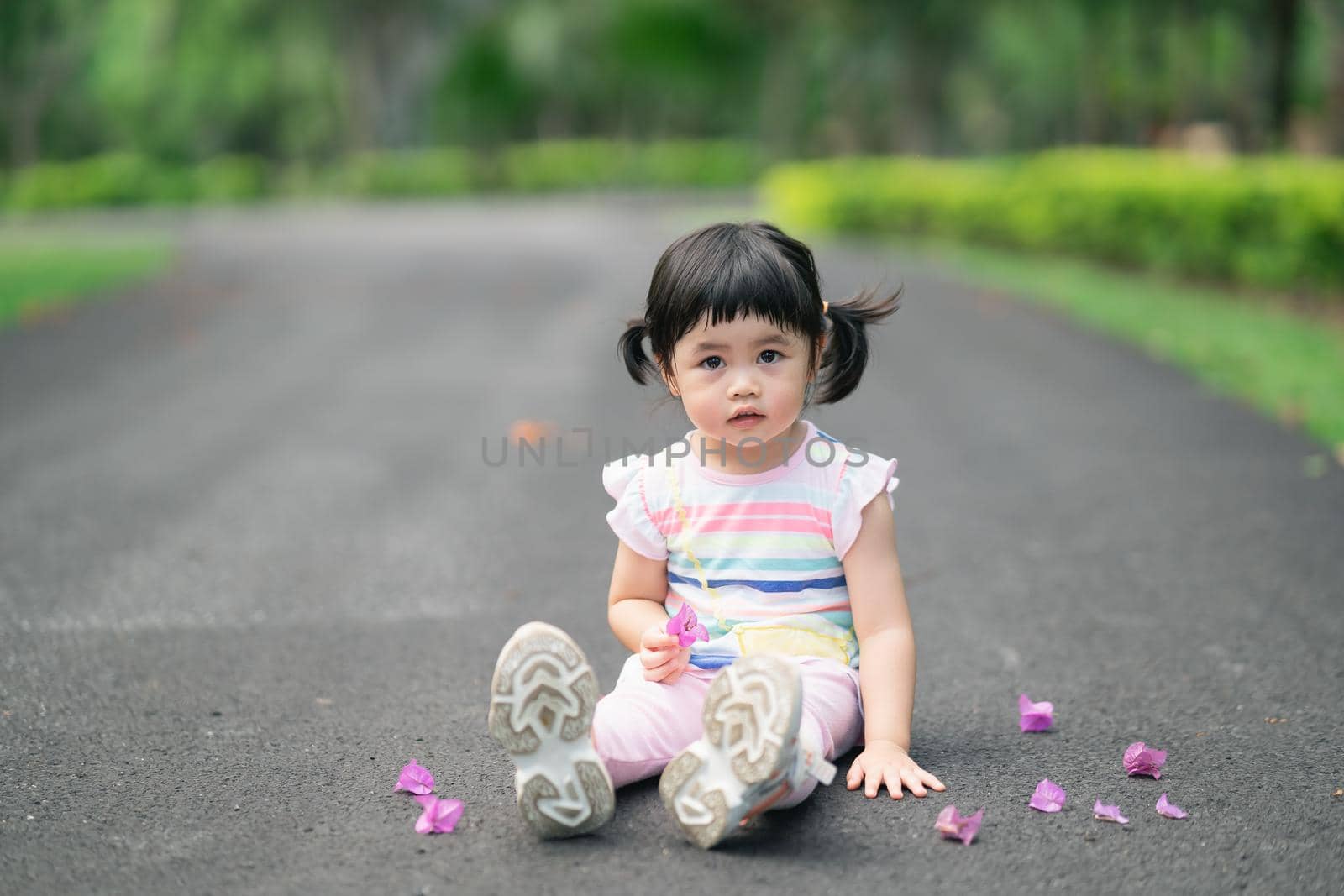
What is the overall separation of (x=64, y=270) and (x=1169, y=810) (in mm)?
15297

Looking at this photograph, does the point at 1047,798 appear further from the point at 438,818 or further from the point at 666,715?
the point at 438,818

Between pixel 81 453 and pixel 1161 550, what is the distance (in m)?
4.83

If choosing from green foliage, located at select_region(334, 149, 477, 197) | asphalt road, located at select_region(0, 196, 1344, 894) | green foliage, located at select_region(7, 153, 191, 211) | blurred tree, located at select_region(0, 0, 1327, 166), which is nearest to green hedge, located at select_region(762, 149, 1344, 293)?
asphalt road, located at select_region(0, 196, 1344, 894)

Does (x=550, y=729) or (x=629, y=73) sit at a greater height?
(x=550, y=729)

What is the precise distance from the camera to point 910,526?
5473 mm

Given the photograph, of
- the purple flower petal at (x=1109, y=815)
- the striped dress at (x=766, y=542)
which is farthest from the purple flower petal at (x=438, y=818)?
the purple flower petal at (x=1109, y=815)

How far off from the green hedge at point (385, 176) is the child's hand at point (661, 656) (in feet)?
115

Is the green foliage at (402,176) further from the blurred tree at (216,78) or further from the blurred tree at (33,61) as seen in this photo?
the blurred tree at (33,61)

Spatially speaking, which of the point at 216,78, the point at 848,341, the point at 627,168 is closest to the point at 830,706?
the point at 848,341

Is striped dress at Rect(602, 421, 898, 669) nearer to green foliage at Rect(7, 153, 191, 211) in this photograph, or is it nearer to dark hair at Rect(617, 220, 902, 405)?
dark hair at Rect(617, 220, 902, 405)

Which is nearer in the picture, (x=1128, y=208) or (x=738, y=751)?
(x=738, y=751)

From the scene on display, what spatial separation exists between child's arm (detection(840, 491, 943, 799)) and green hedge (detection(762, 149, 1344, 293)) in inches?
346

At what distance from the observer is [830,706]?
2.96 m

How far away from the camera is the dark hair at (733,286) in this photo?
2.86 m
